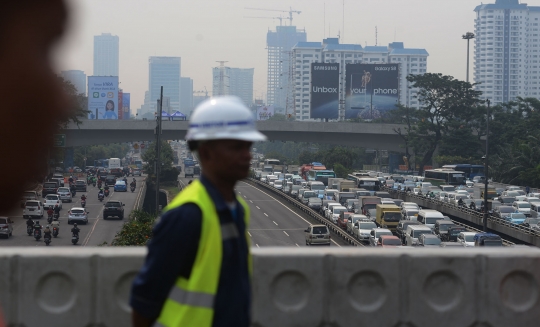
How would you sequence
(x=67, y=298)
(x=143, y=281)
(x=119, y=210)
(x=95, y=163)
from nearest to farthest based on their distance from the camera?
(x=143, y=281) → (x=67, y=298) → (x=119, y=210) → (x=95, y=163)

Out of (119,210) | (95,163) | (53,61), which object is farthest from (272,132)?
(53,61)

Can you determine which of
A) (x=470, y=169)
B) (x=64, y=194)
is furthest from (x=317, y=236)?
(x=470, y=169)

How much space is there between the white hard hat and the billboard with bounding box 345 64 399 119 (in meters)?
102

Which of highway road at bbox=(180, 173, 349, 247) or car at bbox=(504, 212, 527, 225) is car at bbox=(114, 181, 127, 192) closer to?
highway road at bbox=(180, 173, 349, 247)

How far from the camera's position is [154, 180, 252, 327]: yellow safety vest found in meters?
2.33

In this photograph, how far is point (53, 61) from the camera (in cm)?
91

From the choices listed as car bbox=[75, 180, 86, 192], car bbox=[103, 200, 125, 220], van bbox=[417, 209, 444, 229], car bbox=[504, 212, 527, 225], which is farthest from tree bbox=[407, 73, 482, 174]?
car bbox=[103, 200, 125, 220]

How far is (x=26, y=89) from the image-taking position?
0.87 m

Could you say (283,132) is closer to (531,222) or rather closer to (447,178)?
(447,178)

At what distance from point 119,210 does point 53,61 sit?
3935cm

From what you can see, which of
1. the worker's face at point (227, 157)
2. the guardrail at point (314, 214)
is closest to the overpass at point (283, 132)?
the guardrail at point (314, 214)

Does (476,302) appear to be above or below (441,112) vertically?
below

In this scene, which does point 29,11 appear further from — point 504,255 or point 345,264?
point 504,255

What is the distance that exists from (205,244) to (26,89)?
5.01ft
